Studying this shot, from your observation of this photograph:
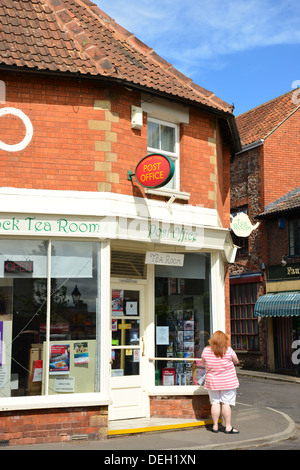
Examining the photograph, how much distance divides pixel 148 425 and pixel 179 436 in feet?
2.35

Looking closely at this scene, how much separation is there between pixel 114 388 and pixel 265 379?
12163 mm

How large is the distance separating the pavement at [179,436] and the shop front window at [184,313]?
1155mm

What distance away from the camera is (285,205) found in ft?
73.9

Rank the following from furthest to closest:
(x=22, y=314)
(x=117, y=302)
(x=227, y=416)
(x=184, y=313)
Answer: (x=184, y=313)
(x=117, y=302)
(x=227, y=416)
(x=22, y=314)

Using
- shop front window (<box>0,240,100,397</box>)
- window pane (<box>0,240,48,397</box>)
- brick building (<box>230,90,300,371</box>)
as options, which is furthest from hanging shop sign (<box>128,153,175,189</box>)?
brick building (<box>230,90,300,371</box>)

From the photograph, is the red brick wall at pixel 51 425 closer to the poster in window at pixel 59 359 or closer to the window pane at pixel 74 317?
the window pane at pixel 74 317

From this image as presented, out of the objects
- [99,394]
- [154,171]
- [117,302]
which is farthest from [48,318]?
[154,171]

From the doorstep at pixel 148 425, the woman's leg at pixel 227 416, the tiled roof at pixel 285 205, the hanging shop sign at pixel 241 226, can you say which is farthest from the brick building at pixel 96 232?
the tiled roof at pixel 285 205

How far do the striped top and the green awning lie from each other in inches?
442

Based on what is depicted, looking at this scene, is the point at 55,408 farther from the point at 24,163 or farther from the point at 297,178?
the point at 297,178

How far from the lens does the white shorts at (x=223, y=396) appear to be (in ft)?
30.7

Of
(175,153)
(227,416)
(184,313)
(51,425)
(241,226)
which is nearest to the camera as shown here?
(51,425)

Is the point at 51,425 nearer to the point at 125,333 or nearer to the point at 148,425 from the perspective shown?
the point at 148,425

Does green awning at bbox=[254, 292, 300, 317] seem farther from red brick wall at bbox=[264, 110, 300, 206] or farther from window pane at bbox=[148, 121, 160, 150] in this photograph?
window pane at bbox=[148, 121, 160, 150]
